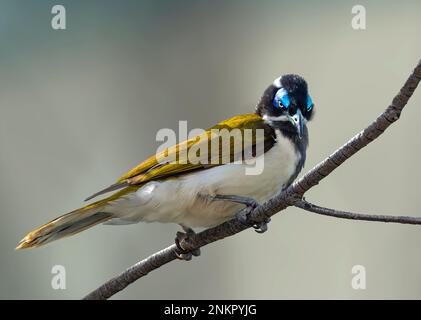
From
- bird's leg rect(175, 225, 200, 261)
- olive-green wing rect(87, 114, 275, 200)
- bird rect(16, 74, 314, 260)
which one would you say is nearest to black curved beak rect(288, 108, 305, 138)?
bird rect(16, 74, 314, 260)

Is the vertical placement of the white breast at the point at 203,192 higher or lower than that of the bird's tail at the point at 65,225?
higher

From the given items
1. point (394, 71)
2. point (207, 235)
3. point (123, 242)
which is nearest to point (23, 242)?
point (207, 235)

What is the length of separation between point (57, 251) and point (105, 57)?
206 centimetres

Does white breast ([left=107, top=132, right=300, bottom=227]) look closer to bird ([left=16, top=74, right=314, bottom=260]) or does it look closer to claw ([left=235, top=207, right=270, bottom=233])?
bird ([left=16, top=74, right=314, bottom=260])

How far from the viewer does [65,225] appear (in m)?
4.20

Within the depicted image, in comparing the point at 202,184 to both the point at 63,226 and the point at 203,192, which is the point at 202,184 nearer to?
the point at 203,192

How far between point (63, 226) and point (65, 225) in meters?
0.01

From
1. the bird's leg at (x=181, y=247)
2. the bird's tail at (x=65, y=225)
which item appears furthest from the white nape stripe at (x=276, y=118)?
the bird's tail at (x=65, y=225)

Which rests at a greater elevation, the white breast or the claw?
the white breast

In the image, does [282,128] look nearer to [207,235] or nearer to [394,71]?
[207,235]

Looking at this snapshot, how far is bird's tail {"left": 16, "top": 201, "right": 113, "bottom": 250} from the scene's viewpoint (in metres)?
4.12

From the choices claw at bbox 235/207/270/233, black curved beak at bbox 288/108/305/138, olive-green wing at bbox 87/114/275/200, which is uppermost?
black curved beak at bbox 288/108/305/138

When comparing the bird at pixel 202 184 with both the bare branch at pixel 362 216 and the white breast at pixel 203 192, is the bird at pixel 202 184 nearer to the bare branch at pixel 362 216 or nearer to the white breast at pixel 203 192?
the white breast at pixel 203 192

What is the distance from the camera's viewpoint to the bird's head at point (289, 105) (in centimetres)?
444
